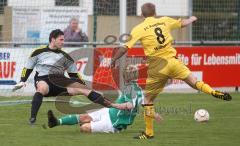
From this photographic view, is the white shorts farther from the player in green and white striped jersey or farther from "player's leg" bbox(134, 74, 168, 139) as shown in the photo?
"player's leg" bbox(134, 74, 168, 139)

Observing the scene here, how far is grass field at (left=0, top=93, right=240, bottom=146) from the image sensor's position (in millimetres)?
10961

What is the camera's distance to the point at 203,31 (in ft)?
77.4

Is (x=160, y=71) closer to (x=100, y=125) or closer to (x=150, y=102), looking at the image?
(x=150, y=102)

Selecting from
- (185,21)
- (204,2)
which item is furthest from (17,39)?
(185,21)

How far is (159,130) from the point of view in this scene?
41.2 ft

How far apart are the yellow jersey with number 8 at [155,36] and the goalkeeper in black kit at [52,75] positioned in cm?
169

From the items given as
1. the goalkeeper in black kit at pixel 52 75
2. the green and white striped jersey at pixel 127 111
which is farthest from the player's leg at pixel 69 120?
the goalkeeper in black kit at pixel 52 75

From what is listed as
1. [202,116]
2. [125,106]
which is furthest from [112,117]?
[202,116]

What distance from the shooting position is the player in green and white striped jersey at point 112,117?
11.9m

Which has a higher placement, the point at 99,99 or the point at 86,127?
the point at 99,99

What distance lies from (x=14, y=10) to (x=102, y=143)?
10.4 metres

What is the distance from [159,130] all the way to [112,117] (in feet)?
3.34

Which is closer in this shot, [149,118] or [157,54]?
[149,118]

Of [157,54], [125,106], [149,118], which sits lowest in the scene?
[149,118]
